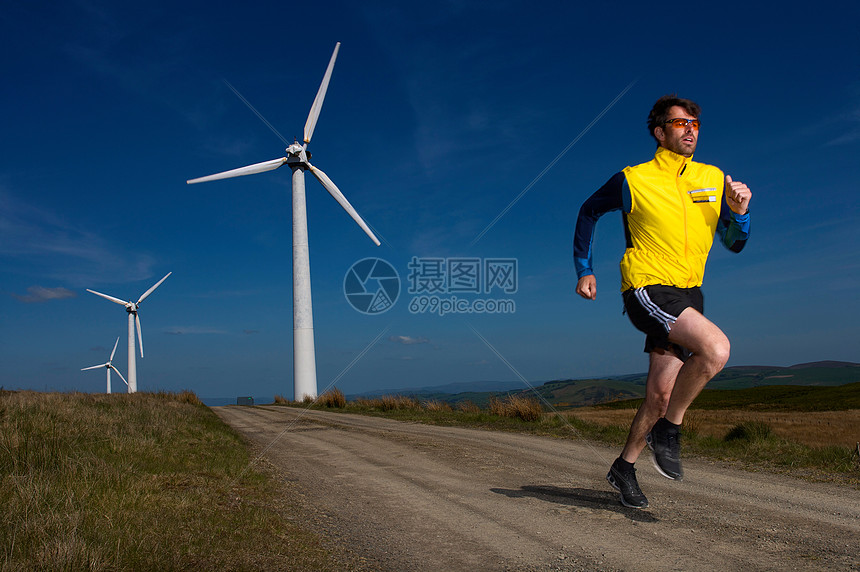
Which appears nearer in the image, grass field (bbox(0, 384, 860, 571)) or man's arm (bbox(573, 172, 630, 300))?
grass field (bbox(0, 384, 860, 571))

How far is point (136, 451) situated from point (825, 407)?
2519cm

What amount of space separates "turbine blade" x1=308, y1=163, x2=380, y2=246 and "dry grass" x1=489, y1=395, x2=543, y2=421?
1971cm

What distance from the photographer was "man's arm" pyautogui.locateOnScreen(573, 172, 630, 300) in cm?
414

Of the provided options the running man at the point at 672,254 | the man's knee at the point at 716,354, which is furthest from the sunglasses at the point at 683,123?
the man's knee at the point at 716,354

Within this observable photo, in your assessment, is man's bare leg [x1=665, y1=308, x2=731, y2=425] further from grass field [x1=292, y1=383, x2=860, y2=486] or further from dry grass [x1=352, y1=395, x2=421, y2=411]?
dry grass [x1=352, y1=395, x2=421, y2=411]

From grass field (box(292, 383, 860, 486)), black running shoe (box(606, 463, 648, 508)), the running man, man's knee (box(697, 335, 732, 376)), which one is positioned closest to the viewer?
man's knee (box(697, 335, 732, 376))

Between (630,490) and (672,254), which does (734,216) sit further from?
(630,490)

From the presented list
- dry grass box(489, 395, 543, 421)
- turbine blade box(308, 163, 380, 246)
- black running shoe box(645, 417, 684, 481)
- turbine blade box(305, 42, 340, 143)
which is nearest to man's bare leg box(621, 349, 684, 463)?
black running shoe box(645, 417, 684, 481)

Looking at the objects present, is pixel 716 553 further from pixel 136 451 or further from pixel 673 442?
pixel 136 451

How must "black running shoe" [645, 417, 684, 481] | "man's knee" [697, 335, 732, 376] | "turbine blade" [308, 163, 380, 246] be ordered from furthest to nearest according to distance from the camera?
"turbine blade" [308, 163, 380, 246] → "black running shoe" [645, 417, 684, 481] → "man's knee" [697, 335, 732, 376]

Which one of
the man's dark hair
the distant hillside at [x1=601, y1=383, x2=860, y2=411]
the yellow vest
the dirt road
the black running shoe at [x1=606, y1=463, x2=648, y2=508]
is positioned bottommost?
the distant hillside at [x1=601, y1=383, x2=860, y2=411]

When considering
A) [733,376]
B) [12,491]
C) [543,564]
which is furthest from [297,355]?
[733,376]

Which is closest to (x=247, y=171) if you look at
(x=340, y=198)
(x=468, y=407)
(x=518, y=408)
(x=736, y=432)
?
(x=340, y=198)

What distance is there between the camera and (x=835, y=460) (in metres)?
6.65
